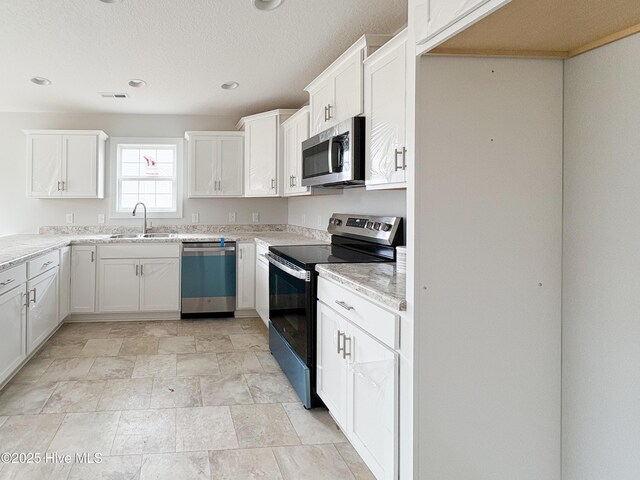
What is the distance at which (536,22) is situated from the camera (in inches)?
51.1

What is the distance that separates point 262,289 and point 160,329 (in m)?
1.08

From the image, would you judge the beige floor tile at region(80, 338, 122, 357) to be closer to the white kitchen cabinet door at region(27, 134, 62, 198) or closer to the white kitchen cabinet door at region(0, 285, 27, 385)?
the white kitchen cabinet door at region(0, 285, 27, 385)

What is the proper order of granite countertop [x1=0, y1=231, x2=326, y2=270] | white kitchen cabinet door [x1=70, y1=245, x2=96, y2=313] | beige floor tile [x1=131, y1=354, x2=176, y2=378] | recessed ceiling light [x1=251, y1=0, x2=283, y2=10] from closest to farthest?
recessed ceiling light [x1=251, y1=0, x2=283, y2=10], granite countertop [x1=0, y1=231, x2=326, y2=270], beige floor tile [x1=131, y1=354, x2=176, y2=378], white kitchen cabinet door [x1=70, y1=245, x2=96, y2=313]

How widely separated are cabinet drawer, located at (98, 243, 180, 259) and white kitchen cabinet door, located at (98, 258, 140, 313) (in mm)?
60

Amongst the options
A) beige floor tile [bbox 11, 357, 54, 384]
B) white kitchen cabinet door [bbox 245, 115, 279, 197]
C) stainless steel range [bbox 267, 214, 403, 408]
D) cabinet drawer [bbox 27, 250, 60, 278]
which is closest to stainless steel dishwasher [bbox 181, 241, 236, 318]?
white kitchen cabinet door [bbox 245, 115, 279, 197]

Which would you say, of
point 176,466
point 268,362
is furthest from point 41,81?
point 176,466

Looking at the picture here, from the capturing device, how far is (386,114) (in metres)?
2.41

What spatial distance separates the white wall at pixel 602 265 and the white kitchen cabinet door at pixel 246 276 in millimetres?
3701

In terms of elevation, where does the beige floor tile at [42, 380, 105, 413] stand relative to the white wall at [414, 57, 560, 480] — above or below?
below

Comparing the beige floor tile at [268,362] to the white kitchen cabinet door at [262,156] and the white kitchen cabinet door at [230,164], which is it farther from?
the white kitchen cabinet door at [230,164]

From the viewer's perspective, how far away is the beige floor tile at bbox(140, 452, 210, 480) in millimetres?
2078

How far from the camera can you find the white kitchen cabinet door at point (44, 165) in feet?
16.6

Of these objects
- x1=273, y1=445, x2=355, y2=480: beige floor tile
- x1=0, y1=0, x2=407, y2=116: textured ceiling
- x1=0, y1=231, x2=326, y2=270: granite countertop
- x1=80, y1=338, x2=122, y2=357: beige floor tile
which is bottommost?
x1=273, y1=445, x2=355, y2=480: beige floor tile

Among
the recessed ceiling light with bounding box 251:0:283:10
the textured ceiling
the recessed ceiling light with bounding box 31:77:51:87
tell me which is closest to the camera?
the recessed ceiling light with bounding box 251:0:283:10
